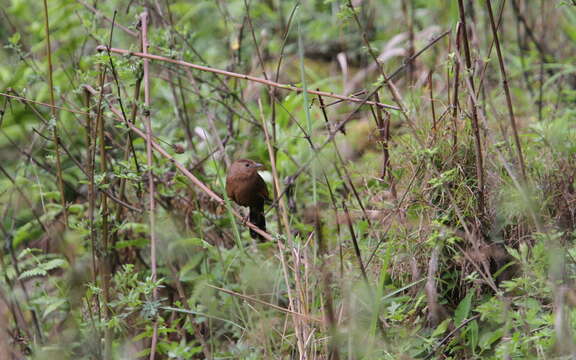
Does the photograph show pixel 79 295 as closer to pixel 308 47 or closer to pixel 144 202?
pixel 144 202

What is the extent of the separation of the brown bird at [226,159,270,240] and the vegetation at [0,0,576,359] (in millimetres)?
98

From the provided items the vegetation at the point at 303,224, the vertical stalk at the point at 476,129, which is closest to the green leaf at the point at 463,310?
the vegetation at the point at 303,224

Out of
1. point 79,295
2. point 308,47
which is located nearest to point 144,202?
point 79,295

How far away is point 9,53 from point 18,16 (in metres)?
0.48

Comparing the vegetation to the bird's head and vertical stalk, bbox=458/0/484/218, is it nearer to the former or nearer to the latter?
vertical stalk, bbox=458/0/484/218

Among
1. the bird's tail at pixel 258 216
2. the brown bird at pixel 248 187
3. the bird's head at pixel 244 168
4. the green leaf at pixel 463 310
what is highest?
the bird's head at pixel 244 168

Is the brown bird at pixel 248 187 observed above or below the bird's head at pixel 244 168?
below

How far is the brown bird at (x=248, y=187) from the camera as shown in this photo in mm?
3805

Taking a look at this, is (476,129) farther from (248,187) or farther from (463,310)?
(248,187)

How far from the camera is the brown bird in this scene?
380 cm

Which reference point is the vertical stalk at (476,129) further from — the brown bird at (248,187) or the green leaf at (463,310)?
the brown bird at (248,187)

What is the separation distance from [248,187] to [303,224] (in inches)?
17.3

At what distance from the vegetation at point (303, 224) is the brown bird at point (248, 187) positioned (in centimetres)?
10

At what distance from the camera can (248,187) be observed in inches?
150
